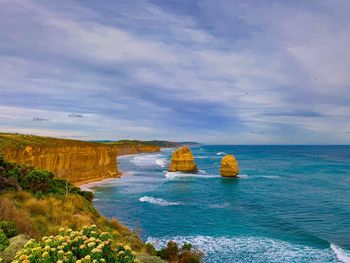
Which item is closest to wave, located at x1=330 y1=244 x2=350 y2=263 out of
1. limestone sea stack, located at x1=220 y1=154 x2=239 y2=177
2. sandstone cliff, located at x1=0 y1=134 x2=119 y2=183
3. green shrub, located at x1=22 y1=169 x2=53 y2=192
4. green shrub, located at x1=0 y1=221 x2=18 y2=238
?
green shrub, located at x1=22 y1=169 x2=53 y2=192

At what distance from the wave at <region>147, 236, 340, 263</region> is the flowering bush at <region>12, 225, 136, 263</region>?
57.5 ft

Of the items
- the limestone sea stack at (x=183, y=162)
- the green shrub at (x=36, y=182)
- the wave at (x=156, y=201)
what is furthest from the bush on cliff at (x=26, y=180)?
the limestone sea stack at (x=183, y=162)

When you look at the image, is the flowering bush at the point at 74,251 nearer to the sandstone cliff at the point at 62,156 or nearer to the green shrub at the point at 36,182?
the green shrub at the point at 36,182

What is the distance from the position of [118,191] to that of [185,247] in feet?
103

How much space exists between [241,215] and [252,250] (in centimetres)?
1236

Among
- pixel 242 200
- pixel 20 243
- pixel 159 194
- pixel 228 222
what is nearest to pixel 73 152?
pixel 159 194

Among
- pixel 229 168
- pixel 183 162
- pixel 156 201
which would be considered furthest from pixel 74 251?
pixel 183 162

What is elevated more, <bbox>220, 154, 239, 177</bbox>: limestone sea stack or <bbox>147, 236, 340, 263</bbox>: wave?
<bbox>220, 154, 239, 177</bbox>: limestone sea stack

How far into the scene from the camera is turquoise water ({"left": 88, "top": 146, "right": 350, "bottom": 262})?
25.3 meters

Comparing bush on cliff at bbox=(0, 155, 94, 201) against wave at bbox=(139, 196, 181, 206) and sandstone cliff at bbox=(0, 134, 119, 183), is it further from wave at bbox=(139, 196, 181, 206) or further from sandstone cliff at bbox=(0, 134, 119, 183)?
wave at bbox=(139, 196, 181, 206)

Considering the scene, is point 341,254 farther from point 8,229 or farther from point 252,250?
point 8,229

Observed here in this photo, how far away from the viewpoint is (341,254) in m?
24.0

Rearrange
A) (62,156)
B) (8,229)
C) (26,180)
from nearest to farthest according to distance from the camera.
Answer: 1. (8,229)
2. (26,180)
3. (62,156)

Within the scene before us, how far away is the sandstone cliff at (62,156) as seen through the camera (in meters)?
45.0
